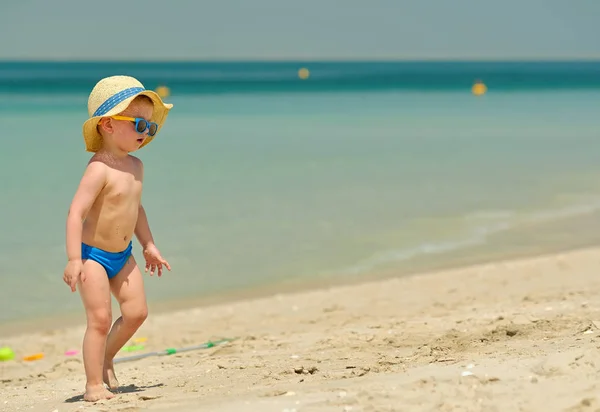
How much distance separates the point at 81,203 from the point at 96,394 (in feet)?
2.69

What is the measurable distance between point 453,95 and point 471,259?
3472 cm

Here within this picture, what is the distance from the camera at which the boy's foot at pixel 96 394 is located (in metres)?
3.80

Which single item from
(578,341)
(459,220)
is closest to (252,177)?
(459,220)

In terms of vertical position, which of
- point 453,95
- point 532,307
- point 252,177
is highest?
point 453,95

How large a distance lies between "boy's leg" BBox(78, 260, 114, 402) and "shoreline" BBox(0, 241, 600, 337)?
3.07 metres

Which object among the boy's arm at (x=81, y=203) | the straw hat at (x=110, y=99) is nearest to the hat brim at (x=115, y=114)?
the straw hat at (x=110, y=99)

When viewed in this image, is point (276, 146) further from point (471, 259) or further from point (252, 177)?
point (471, 259)

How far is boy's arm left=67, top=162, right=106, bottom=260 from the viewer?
3.74 meters

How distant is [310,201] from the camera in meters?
11.6

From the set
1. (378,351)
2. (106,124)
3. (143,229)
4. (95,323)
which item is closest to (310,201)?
(378,351)

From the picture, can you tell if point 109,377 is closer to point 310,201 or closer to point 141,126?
point 141,126

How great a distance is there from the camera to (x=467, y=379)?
10.9 feet

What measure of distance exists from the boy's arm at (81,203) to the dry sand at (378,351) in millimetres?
671

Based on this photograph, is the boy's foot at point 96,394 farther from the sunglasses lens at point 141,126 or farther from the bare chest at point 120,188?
the sunglasses lens at point 141,126
